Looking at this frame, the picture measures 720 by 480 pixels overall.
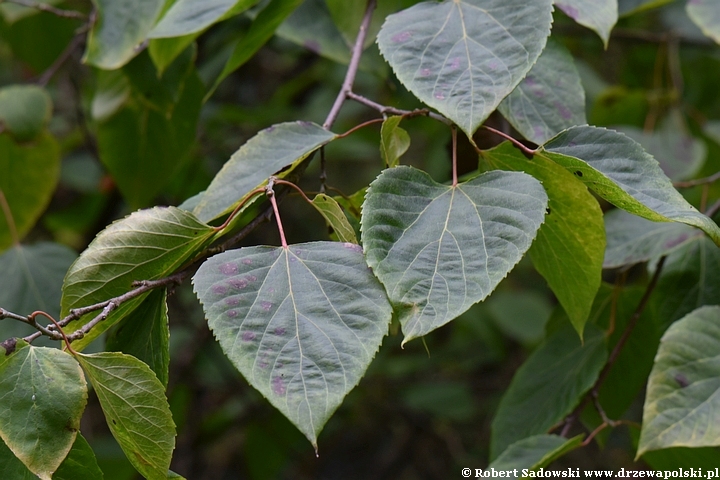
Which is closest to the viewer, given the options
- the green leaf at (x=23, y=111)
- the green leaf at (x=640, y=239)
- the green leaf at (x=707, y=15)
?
the green leaf at (x=640, y=239)

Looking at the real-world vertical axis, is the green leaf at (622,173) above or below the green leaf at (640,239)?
above

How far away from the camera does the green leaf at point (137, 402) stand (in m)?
0.50

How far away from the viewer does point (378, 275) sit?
1.65ft

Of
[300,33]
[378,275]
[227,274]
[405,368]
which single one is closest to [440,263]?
[378,275]

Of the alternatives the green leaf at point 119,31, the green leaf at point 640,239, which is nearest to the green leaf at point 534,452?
the green leaf at point 640,239

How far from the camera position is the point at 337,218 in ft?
1.85

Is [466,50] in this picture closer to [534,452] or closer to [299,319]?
[299,319]

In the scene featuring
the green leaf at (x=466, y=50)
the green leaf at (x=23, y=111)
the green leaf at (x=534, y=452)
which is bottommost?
the green leaf at (x=534, y=452)

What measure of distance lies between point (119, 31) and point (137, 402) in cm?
59

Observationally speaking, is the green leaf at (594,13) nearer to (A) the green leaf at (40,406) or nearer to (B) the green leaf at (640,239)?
(B) the green leaf at (640,239)

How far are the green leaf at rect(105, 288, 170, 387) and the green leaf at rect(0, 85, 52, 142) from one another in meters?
0.66

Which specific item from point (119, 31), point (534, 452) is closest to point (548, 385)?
point (534, 452)

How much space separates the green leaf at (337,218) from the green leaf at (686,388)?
0.34 m

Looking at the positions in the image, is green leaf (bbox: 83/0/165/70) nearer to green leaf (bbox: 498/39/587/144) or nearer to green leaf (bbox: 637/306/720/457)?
green leaf (bbox: 498/39/587/144)
